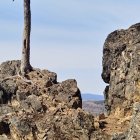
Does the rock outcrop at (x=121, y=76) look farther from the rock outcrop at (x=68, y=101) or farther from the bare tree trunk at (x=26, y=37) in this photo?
the bare tree trunk at (x=26, y=37)

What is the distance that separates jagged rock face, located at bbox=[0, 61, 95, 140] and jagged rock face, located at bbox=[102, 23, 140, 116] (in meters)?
2.56

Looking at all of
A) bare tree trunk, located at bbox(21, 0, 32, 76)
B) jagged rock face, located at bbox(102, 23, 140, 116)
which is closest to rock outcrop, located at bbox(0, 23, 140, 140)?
jagged rock face, located at bbox(102, 23, 140, 116)

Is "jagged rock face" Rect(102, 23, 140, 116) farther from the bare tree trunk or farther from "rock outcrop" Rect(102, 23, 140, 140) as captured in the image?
the bare tree trunk

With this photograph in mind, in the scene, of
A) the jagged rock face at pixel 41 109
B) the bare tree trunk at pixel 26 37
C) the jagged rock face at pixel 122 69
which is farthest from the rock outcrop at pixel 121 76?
the bare tree trunk at pixel 26 37

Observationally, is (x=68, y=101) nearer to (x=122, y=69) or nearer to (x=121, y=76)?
(x=121, y=76)

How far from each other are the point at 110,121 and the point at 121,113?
111 cm

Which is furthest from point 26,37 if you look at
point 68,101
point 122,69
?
point 122,69

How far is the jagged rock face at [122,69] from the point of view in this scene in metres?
32.2

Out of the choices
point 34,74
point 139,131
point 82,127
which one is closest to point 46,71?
point 34,74

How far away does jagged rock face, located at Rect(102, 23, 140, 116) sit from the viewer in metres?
32.2

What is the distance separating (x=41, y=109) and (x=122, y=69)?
20.7 ft

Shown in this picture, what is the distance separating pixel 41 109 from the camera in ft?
103

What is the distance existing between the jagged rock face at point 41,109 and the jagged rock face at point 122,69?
2563 mm

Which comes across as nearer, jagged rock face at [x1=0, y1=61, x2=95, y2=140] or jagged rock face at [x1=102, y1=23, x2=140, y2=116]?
jagged rock face at [x1=0, y1=61, x2=95, y2=140]
